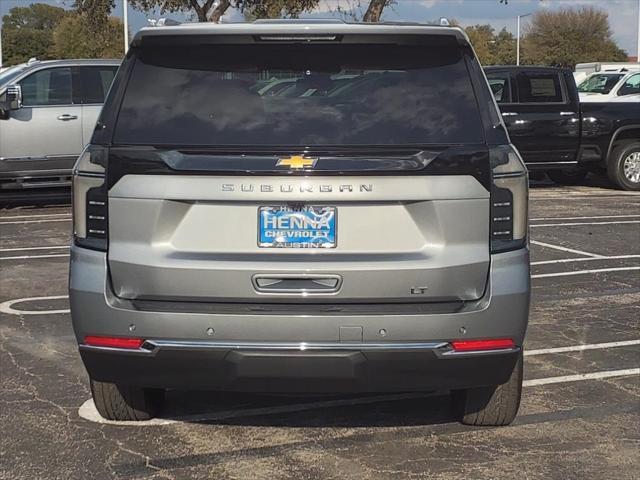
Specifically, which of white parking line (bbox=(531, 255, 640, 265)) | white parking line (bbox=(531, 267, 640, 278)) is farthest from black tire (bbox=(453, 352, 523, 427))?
white parking line (bbox=(531, 255, 640, 265))

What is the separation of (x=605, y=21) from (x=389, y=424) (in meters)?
81.9

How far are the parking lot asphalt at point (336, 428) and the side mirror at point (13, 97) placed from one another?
5.75 metres

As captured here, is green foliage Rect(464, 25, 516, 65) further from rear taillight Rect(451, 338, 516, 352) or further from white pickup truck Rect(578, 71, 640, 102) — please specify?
rear taillight Rect(451, 338, 516, 352)

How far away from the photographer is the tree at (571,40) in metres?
75.6

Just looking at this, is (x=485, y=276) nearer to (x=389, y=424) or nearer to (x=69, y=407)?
(x=389, y=424)

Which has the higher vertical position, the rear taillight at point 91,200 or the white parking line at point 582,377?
the rear taillight at point 91,200

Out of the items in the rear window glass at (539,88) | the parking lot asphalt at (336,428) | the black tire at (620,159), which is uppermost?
the rear window glass at (539,88)

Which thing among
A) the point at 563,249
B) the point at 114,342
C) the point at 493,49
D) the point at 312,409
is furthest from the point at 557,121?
the point at 493,49

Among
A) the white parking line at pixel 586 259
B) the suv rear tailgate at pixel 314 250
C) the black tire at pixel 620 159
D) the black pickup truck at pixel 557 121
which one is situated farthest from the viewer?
the black tire at pixel 620 159

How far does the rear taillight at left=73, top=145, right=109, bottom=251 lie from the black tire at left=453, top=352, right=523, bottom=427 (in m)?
1.88

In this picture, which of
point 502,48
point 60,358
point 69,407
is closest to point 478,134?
point 69,407

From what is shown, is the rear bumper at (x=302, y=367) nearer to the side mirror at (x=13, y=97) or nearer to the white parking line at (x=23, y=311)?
the white parking line at (x=23, y=311)

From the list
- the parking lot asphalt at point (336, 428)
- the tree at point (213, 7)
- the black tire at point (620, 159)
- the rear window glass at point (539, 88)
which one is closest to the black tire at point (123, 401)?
the parking lot asphalt at point (336, 428)

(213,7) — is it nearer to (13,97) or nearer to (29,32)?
(13,97)
